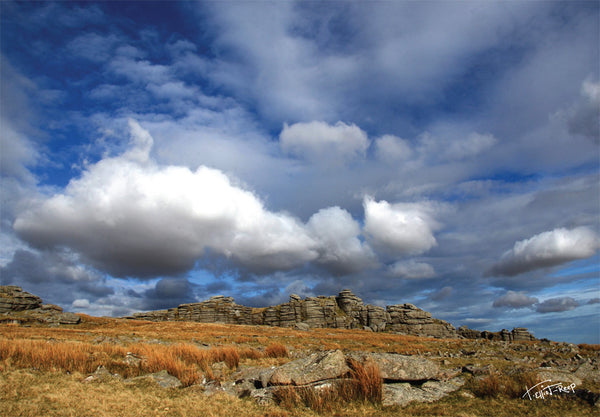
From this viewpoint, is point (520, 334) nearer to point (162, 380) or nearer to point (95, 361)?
point (162, 380)

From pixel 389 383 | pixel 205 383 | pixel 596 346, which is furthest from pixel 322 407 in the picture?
pixel 596 346

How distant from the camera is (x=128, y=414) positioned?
865cm

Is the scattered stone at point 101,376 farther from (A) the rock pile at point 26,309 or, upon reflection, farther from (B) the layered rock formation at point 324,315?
(B) the layered rock formation at point 324,315

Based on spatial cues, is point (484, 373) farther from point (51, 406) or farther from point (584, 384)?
point (51, 406)

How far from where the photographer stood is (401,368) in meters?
11.4

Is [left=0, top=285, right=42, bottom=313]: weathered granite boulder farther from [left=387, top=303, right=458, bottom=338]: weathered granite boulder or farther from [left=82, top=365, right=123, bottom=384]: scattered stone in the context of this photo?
[left=387, top=303, right=458, bottom=338]: weathered granite boulder

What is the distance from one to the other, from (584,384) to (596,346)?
40147 mm

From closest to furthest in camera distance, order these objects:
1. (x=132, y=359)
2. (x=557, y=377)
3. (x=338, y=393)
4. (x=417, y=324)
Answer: (x=338, y=393) < (x=557, y=377) < (x=132, y=359) < (x=417, y=324)

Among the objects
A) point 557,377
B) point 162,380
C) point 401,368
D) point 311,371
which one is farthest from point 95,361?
A: point 557,377

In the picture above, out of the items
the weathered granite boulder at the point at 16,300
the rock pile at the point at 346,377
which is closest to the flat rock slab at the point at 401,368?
the rock pile at the point at 346,377

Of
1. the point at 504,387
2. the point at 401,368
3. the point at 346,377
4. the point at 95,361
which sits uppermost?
the point at 95,361

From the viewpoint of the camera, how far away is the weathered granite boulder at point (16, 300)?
61.2 m

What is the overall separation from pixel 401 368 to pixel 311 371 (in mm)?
3131

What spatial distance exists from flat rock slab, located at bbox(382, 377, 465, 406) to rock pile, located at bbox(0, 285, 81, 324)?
6162 centimetres
